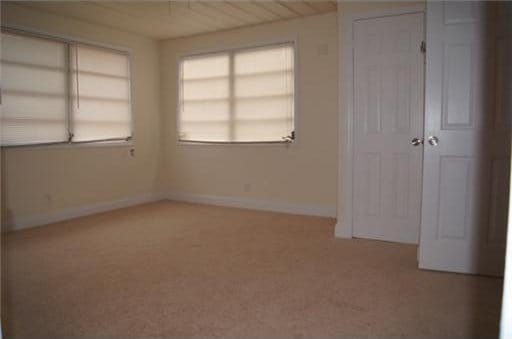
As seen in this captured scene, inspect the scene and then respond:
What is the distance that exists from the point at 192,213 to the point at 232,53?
7.39 ft

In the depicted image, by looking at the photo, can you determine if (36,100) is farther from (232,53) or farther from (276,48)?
(276,48)

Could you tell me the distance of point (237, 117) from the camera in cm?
580

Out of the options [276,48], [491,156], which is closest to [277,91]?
[276,48]

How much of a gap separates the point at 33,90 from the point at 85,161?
42.3 inches

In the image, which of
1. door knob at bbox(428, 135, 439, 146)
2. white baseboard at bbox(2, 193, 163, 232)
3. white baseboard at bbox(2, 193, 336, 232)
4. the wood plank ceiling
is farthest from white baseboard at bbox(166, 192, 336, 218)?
the wood plank ceiling

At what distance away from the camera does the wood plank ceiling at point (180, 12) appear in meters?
4.59

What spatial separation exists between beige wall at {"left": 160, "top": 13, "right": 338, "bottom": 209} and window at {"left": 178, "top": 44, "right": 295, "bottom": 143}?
0.45 ft

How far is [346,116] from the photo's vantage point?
13.6 ft

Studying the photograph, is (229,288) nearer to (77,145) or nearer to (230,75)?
(77,145)

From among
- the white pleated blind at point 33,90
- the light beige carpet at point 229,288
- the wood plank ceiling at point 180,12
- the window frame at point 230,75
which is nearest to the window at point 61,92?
the white pleated blind at point 33,90

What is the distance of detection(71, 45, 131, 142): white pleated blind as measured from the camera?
5.21 m

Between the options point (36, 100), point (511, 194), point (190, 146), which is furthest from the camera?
point (190, 146)

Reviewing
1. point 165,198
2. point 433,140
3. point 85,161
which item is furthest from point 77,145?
point 433,140

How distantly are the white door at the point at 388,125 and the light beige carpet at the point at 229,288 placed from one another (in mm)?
331
